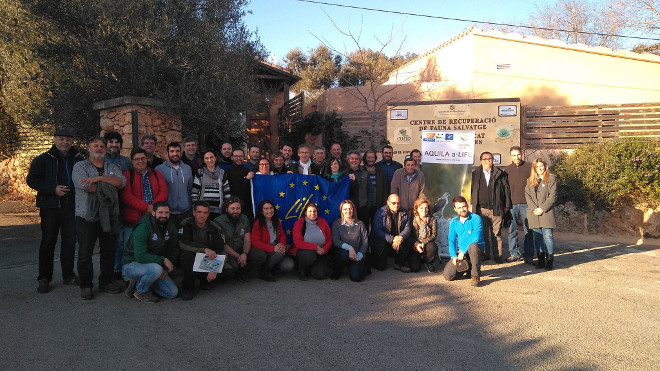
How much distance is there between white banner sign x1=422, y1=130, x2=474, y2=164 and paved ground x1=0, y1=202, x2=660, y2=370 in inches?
88.5

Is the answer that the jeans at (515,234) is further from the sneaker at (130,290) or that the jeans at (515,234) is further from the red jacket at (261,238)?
the sneaker at (130,290)

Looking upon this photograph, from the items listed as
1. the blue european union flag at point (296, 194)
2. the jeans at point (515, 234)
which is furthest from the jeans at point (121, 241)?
the jeans at point (515, 234)

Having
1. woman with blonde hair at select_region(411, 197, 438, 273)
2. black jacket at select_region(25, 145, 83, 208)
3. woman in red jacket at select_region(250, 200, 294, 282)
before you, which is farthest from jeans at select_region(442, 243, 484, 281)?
black jacket at select_region(25, 145, 83, 208)

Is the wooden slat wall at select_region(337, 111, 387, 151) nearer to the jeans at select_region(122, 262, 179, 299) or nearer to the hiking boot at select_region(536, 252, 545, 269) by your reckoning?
the hiking boot at select_region(536, 252, 545, 269)

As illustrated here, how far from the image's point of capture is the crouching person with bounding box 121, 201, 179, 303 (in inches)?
201

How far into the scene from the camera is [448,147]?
796 centimetres

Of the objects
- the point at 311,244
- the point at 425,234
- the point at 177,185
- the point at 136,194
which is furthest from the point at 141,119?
the point at 425,234

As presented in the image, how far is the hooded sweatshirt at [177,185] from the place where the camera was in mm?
6023

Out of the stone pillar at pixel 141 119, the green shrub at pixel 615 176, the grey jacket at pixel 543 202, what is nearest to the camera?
the grey jacket at pixel 543 202

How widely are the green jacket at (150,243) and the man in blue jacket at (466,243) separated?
358 centimetres

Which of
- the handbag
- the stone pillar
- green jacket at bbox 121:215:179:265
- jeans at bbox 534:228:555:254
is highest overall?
the stone pillar

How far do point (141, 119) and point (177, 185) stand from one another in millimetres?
3162

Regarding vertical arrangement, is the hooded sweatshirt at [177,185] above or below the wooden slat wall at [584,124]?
below

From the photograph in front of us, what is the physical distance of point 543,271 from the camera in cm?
675
